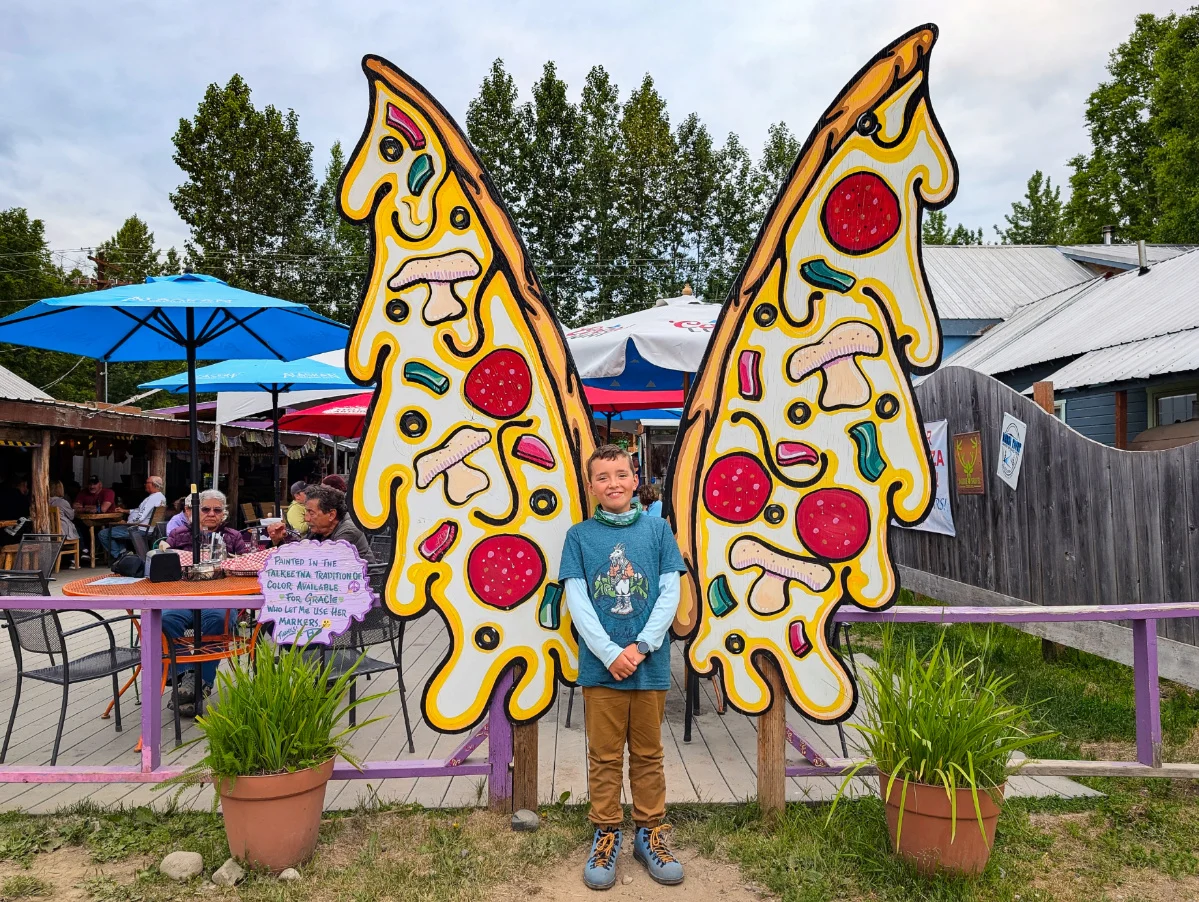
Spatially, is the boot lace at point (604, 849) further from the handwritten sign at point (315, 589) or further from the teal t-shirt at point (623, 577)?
the handwritten sign at point (315, 589)

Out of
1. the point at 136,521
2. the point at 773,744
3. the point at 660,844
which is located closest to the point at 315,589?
the point at 660,844

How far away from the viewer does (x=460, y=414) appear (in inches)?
128

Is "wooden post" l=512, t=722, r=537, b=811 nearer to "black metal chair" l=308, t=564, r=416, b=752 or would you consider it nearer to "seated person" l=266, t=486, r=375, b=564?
"black metal chair" l=308, t=564, r=416, b=752

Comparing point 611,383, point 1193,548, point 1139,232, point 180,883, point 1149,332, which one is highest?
point 1139,232

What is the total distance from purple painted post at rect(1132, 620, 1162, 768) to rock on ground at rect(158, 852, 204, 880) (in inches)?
154

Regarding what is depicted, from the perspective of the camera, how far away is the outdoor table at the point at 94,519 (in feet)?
40.2

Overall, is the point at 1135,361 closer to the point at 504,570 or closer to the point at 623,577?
the point at 623,577

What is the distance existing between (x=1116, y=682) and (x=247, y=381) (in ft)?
22.7

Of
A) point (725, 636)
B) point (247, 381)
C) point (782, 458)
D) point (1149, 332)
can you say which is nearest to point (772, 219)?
point (782, 458)

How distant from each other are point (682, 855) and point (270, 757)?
5.35 feet

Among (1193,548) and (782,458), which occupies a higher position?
(782,458)

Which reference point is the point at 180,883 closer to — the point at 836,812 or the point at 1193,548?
the point at 836,812

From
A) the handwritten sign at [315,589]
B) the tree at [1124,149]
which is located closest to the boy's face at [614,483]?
the handwritten sign at [315,589]

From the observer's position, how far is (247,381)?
6.42 metres
